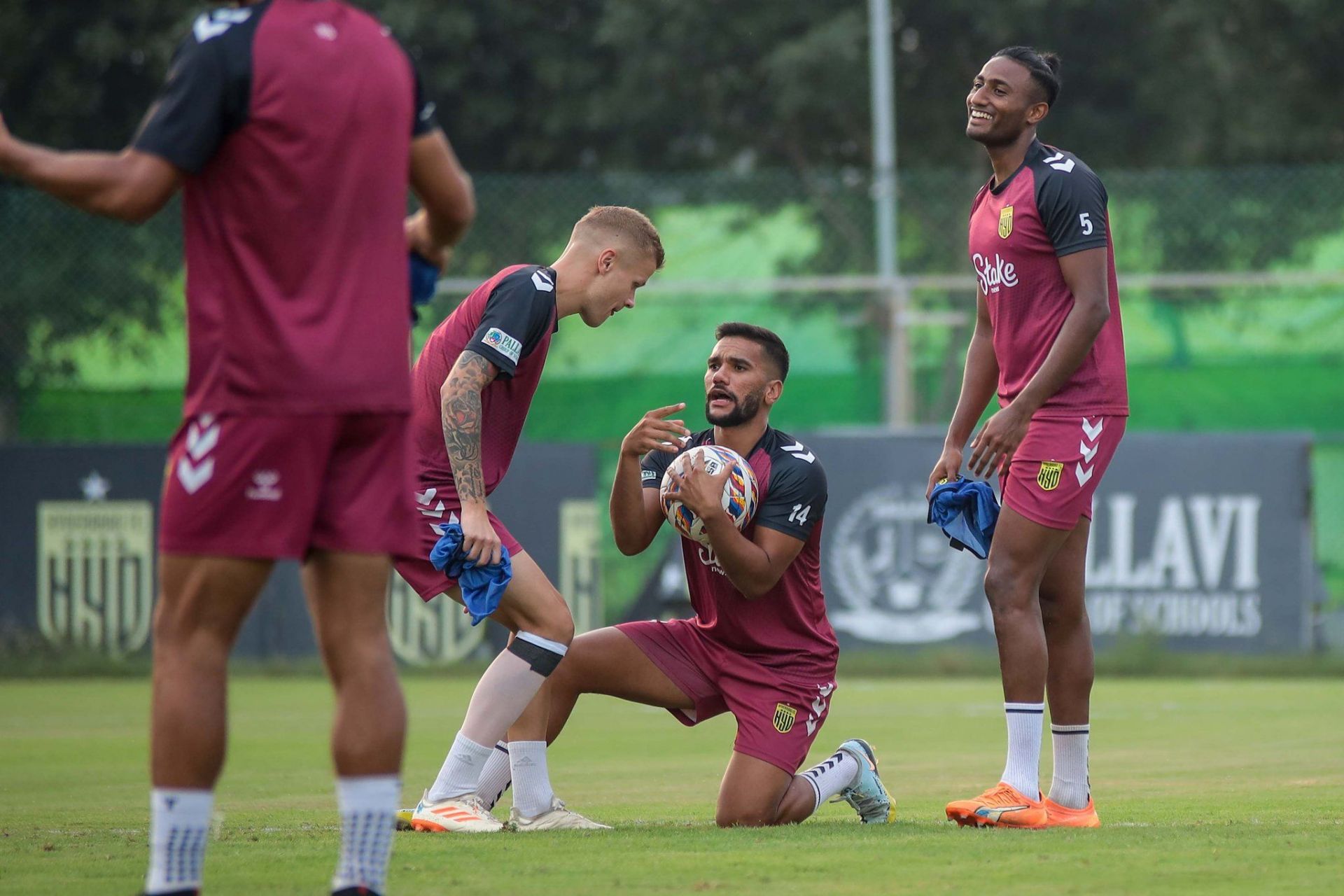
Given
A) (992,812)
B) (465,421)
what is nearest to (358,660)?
(465,421)

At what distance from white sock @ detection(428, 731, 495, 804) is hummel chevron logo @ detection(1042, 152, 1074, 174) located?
8.59 ft

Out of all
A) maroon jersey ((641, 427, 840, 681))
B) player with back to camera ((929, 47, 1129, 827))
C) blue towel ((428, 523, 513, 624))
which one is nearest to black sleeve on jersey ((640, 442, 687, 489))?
maroon jersey ((641, 427, 840, 681))

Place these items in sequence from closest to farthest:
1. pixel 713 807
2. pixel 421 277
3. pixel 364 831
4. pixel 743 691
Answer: pixel 364 831
pixel 421 277
pixel 743 691
pixel 713 807

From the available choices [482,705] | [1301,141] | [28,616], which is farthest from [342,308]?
[1301,141]

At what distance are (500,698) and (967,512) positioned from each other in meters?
1.68

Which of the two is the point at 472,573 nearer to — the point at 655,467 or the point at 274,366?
the point at 655,467

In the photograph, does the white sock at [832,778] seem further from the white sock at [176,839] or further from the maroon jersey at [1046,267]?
the white sock at [176,839]

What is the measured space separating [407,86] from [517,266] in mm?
2166

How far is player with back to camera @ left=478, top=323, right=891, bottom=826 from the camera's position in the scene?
6.50 meters

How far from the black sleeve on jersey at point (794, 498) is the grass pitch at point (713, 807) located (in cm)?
102

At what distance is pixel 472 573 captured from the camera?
589 cm

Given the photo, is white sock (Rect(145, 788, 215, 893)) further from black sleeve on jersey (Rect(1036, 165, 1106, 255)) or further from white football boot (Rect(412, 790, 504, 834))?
black sleeve on jersey (Rect(1036, 165, 1106, 255))

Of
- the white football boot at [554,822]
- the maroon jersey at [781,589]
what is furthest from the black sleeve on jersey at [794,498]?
the white football boot at [554,822]

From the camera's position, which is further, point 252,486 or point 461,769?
point 461,769
